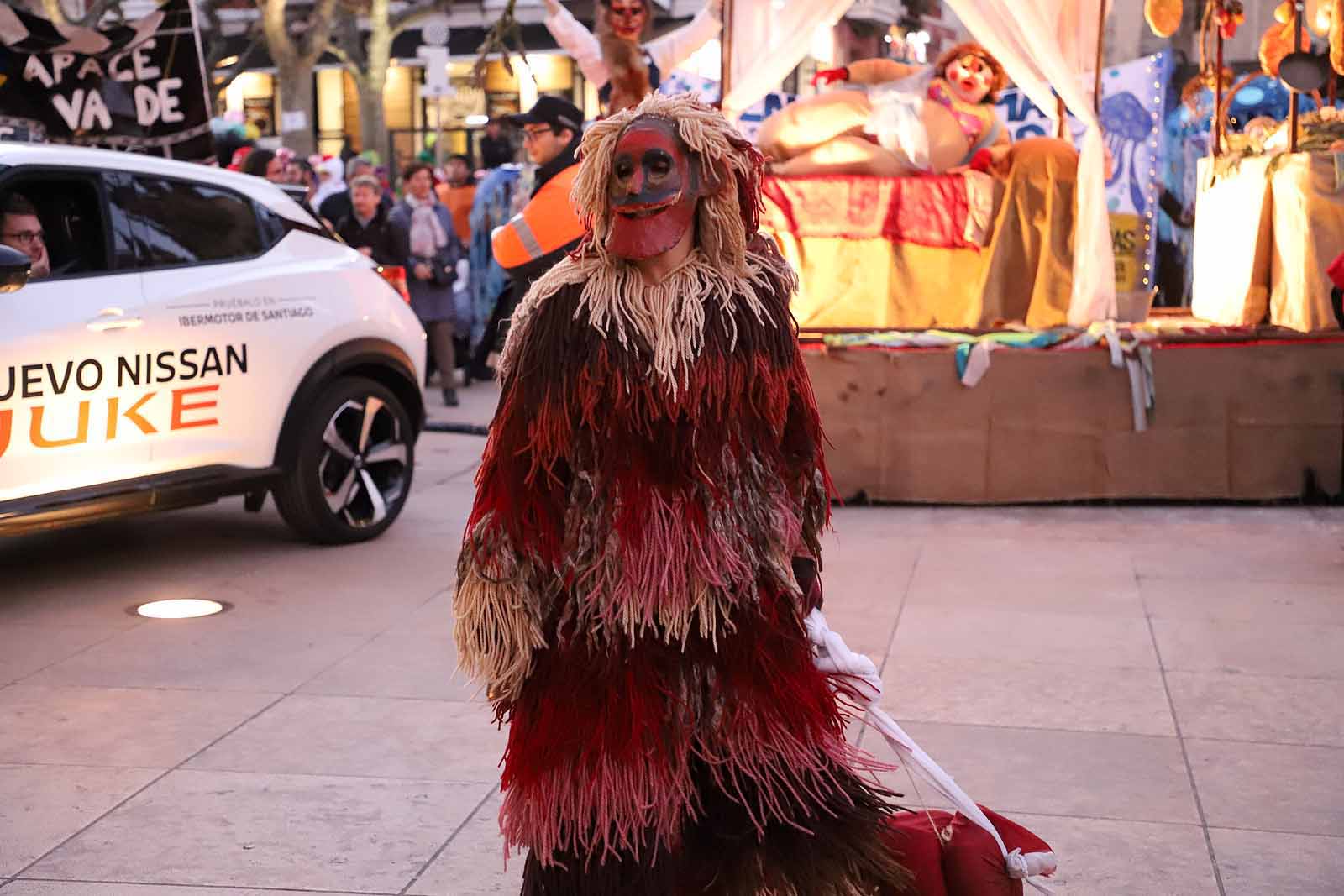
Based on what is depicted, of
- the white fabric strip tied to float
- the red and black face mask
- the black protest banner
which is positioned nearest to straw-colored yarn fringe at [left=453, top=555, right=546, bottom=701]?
the white fabric strip tied to float

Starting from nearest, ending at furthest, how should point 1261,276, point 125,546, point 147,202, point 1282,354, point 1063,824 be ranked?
point 1063,824
point 147,202
point 125,546
point 1282,354
point 1261,276

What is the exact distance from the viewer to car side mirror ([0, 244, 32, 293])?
5656mm

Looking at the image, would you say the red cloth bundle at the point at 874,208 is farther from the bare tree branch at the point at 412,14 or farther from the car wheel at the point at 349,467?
the bare tree branch at the point at 412,14

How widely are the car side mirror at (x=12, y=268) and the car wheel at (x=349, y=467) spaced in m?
1.96

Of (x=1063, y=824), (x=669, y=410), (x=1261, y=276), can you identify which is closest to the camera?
(x=669, y=410)

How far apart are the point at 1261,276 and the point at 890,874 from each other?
25.1ft

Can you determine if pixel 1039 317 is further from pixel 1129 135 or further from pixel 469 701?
pixel 469 701

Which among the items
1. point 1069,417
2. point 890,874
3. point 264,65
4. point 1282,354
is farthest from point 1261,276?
point 264,65

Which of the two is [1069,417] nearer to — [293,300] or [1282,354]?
[1282,354]

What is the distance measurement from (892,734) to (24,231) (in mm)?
4851

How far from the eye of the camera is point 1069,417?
8.95 metres

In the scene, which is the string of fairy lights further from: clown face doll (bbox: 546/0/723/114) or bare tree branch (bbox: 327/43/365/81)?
bare tree branch (bbox: 327/43/365/81)

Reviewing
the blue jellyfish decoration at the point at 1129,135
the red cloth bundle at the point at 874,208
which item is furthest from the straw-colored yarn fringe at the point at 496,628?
the blue jellyfish decoration at the point at 1129,135

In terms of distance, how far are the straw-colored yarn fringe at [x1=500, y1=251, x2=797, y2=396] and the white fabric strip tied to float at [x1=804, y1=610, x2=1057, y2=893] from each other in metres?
0.55
